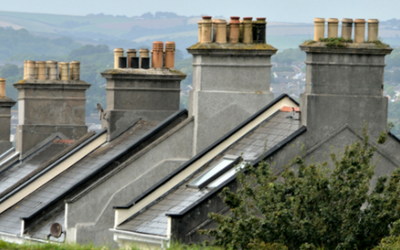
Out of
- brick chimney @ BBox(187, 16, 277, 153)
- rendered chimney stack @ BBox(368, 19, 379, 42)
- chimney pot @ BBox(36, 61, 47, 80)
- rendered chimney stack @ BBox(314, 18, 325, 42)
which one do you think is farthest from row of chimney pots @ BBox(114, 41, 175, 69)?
rendered chimney stack @ BBox(368, 19, 379, 42)

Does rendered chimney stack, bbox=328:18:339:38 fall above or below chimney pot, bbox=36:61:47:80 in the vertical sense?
above

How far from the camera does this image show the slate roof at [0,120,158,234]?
2566 centimetres

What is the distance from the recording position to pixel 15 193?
26.7m

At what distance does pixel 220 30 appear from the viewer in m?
23.3

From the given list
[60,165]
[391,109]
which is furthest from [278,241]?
[391,109]

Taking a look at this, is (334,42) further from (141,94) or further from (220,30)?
(141,94)

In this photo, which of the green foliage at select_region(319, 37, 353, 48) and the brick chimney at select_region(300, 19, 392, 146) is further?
the green foliage at select_region(319, 37, 353, 48)

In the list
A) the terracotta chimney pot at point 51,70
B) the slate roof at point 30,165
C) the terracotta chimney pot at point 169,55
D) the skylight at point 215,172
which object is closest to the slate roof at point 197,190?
the skylight at point 215,172

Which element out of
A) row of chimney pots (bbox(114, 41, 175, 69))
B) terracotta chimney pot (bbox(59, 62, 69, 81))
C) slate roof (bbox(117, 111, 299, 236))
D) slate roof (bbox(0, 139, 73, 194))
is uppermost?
row of chimney pots (bbox(114, 41, 175, 69))

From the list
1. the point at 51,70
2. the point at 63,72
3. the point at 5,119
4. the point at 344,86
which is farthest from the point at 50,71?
the point at 344,86

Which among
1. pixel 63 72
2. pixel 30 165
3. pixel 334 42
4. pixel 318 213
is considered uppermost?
pixel 334 42

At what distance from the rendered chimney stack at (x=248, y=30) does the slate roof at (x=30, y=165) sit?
33.2 feet

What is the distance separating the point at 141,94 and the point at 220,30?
5075mm

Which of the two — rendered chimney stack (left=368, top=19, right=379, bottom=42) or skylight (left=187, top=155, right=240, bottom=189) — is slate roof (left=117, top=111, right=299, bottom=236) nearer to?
skylight (left=187, top=155, right=240, bottom=189)
